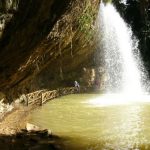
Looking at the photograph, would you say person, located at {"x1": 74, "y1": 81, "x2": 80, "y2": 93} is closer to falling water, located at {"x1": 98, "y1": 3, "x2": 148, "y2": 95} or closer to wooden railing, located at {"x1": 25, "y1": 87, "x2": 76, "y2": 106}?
wooden railing, located at {"x1": 25, "y1": 87, "x2": 76, "y2": 106}

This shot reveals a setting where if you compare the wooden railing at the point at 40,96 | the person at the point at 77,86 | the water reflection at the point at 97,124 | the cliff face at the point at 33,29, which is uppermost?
the cliff face at the point at 33,29

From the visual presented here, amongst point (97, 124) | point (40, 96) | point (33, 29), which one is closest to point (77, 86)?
point (40, 96)

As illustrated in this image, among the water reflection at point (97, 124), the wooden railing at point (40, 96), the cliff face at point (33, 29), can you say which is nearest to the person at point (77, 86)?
the wooden railing at point (40, 96)

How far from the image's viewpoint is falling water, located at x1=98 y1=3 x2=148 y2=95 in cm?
3366

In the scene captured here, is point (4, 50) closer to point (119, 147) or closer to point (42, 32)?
point (42, 32)

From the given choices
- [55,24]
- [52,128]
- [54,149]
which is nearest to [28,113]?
[52,128]

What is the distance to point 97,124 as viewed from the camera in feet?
54.7

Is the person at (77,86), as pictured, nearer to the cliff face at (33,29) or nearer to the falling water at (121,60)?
the falling water at (121,60)

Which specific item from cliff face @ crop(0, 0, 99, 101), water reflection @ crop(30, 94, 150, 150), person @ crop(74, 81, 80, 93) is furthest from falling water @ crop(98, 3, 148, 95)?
cliff face @ crop(0, 0, 99, 101)

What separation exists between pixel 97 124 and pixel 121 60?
1956cm

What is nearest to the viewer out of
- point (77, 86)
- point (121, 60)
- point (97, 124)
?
point (97, 124)

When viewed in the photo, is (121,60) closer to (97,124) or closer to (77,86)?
(77,86)

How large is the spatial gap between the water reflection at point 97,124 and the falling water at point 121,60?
1134 centimetres

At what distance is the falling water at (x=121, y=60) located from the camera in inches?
1325
